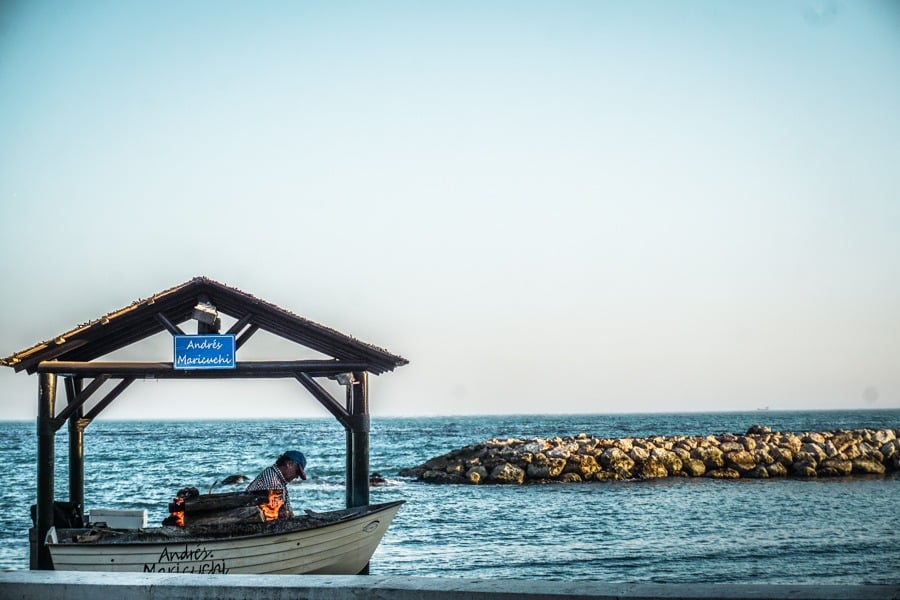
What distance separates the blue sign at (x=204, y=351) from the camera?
44.9ft

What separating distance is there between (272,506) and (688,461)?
2981 centimetres

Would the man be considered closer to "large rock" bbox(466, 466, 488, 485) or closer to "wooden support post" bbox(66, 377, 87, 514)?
"wooden support post" bbox(66, 377, 87, 514)

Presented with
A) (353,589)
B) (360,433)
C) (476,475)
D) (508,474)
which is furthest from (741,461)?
(353,589)

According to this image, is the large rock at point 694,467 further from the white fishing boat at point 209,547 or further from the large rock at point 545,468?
the white fishing boat at point 209,547

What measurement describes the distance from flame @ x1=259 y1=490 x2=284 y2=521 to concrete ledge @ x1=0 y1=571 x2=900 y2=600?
18.9ft

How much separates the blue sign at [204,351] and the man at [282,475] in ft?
6.30

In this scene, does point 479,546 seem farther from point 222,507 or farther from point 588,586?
point 588,586

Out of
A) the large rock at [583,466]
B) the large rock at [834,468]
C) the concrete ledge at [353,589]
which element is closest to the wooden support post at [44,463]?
the concrete ledge at [353,589]

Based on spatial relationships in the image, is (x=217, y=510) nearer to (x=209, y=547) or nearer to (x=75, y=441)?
(x=209, y=547)

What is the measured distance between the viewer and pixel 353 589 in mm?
6016

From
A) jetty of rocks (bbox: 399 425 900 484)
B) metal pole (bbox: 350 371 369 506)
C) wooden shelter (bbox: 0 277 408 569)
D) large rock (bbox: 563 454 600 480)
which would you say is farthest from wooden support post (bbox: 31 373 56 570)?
large rock (bbox: 563 454 600 480)

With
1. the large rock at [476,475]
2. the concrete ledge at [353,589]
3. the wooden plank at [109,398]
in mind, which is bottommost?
the large rock at [476,475]

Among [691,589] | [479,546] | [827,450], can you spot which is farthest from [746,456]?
A: [691,589]

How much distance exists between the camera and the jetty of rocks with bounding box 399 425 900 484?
3809 cm
